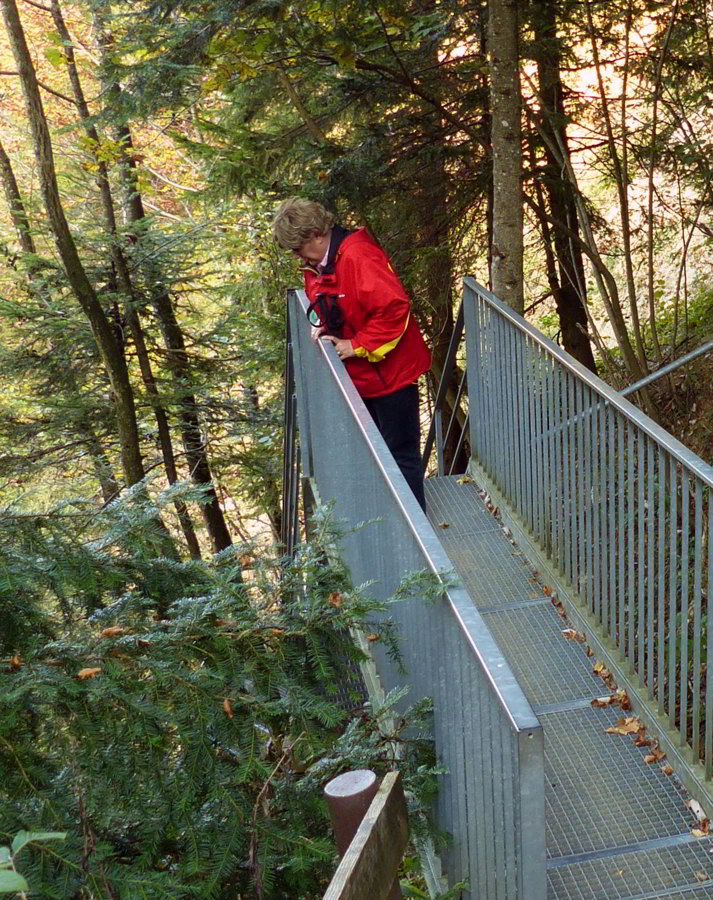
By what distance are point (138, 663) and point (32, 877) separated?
0.63 meters

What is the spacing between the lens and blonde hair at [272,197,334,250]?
4.43 meters

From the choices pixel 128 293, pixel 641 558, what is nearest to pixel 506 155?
pixel 641 558

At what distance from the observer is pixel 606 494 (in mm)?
4059

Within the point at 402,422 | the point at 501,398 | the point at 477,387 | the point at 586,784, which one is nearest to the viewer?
the point at 586,784

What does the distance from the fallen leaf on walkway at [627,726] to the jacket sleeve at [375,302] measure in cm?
201

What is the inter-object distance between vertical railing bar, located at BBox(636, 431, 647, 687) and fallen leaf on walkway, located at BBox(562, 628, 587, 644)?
1.67 ft

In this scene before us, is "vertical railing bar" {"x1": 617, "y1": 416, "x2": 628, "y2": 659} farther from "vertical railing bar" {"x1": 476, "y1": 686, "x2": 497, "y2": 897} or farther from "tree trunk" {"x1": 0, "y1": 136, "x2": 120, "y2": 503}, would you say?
"tree trunk" {"x1": 0, "y1": 136, "x2": 120, "y2": 503}

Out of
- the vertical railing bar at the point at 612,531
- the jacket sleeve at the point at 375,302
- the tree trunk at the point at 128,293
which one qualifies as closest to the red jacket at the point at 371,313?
the jacket sleeve at the point at 375,302

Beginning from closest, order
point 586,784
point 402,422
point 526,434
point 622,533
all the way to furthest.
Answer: point 586,784 < point 622,533 < point 402,422 < point 526,434

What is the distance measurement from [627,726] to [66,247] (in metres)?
8.01

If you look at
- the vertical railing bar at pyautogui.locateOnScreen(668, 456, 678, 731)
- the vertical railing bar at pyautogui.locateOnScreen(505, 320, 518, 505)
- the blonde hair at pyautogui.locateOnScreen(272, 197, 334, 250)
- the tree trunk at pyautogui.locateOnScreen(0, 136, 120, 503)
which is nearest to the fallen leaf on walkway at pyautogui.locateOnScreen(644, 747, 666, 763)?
the vertical railing bar at pyautogui.locateOnScreen(668, 456, 678, 731)

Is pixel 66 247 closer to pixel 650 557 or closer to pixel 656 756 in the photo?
pixel 650 557

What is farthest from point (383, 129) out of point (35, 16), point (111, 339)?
point (35, 16)

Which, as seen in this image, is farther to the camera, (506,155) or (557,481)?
(506,155)
